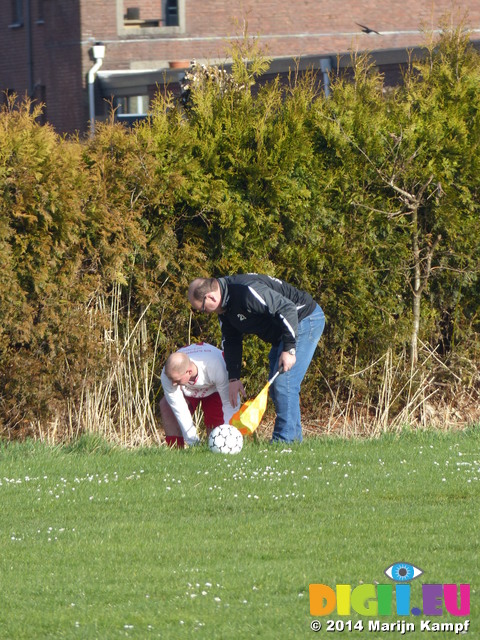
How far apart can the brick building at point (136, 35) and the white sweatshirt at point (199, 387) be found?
2575 cm

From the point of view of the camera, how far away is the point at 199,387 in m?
9.53

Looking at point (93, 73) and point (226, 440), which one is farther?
point (93, 73)

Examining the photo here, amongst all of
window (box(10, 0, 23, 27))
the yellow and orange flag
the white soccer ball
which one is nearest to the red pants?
the yellow and orange flag

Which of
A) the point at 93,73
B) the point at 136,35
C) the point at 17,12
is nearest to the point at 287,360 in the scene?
the point at 93,73

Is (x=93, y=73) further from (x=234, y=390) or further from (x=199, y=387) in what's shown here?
(x=234, y=390)

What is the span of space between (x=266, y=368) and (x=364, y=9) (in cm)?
3253

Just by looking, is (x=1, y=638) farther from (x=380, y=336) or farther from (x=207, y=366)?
(x=380, y=336)

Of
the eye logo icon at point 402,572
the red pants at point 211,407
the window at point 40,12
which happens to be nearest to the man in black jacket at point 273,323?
the red pants at point 211,407

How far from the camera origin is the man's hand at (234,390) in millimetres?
9289

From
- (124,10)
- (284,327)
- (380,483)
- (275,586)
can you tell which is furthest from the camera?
(124,10)

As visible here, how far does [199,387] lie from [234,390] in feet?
1.21

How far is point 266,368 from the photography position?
34.0ft

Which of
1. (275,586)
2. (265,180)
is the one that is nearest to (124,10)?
(265,180)

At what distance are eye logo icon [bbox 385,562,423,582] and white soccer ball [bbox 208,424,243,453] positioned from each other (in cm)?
309
